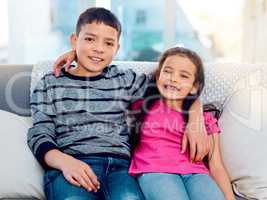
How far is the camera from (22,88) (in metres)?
1.65

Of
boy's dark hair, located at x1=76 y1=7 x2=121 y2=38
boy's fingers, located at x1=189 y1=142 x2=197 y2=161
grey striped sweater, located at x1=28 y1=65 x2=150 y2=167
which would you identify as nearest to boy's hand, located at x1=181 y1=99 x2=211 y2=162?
boy's fingers, located at x1=189 y1=142 x2=197 y2=161

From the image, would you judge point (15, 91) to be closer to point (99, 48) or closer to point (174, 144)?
point (99, 48)

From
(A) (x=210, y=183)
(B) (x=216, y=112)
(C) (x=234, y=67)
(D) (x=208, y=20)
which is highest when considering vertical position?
(D) (x=208, y=20)

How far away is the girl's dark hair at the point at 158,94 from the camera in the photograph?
1491mm

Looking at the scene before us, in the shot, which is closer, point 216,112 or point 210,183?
point 210,183

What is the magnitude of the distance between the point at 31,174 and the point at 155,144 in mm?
431

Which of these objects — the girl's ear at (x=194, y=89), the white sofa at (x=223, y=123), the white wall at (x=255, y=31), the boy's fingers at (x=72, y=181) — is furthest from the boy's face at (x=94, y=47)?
the white wall at (x=255, y=31)

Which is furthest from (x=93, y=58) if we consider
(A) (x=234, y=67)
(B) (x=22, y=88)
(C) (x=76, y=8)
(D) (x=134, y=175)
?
(C) (x=76, y=8)

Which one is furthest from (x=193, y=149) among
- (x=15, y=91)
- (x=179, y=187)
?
(x=15, y=91)

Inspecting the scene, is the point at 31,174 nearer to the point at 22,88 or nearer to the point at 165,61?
the point at 22,88

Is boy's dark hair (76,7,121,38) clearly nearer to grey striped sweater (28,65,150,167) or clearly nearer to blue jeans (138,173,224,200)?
grey striped sweater (28,65,150,167)

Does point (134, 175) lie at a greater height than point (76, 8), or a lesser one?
lesser

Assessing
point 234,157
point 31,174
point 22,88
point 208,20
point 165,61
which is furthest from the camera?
point 208,20

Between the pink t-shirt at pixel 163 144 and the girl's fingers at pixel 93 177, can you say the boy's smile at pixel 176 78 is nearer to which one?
the pink t-shirt at pixel 163 144
